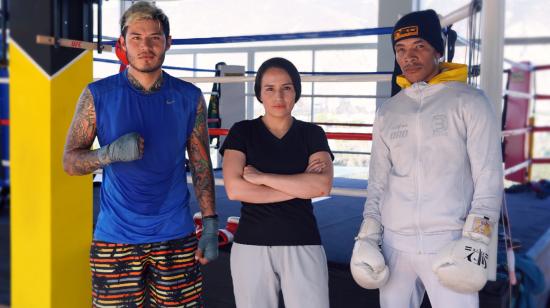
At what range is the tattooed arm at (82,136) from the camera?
1.47 metres

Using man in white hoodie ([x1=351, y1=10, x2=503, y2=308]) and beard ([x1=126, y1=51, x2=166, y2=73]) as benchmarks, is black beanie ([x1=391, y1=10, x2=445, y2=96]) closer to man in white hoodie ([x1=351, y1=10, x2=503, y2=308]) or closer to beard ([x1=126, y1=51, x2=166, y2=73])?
man in white hoodie ([x1=351, y1=10, x2=503, y2=308])

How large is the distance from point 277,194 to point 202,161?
28cm

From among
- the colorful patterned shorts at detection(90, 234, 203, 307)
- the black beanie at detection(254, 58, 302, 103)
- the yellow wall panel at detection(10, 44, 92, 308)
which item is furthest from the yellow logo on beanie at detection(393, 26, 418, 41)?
the yellow wall panel at detection(10, 44, 92, 308)

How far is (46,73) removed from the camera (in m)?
1.86

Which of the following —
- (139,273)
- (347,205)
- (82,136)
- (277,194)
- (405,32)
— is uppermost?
(405,32)

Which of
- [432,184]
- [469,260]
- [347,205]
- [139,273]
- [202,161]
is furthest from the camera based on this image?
[347,205]

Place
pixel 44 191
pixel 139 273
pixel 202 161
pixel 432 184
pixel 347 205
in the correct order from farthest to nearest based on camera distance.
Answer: pixel 347 205, pixel 44 191, pixel 202 161, pixel 139 273, pixel 432 184

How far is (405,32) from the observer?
1415 mm

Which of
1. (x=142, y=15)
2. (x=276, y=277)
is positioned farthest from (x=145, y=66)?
(x=276, y=277)

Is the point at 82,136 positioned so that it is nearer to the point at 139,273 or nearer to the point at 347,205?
the point at 139,273

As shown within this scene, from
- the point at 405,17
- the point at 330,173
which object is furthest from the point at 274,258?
the point at 405,17

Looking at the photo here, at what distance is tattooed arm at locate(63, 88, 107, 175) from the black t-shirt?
1.28 feet

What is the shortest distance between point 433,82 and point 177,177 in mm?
785

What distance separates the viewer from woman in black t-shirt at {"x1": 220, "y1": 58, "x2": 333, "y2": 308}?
1.46m
